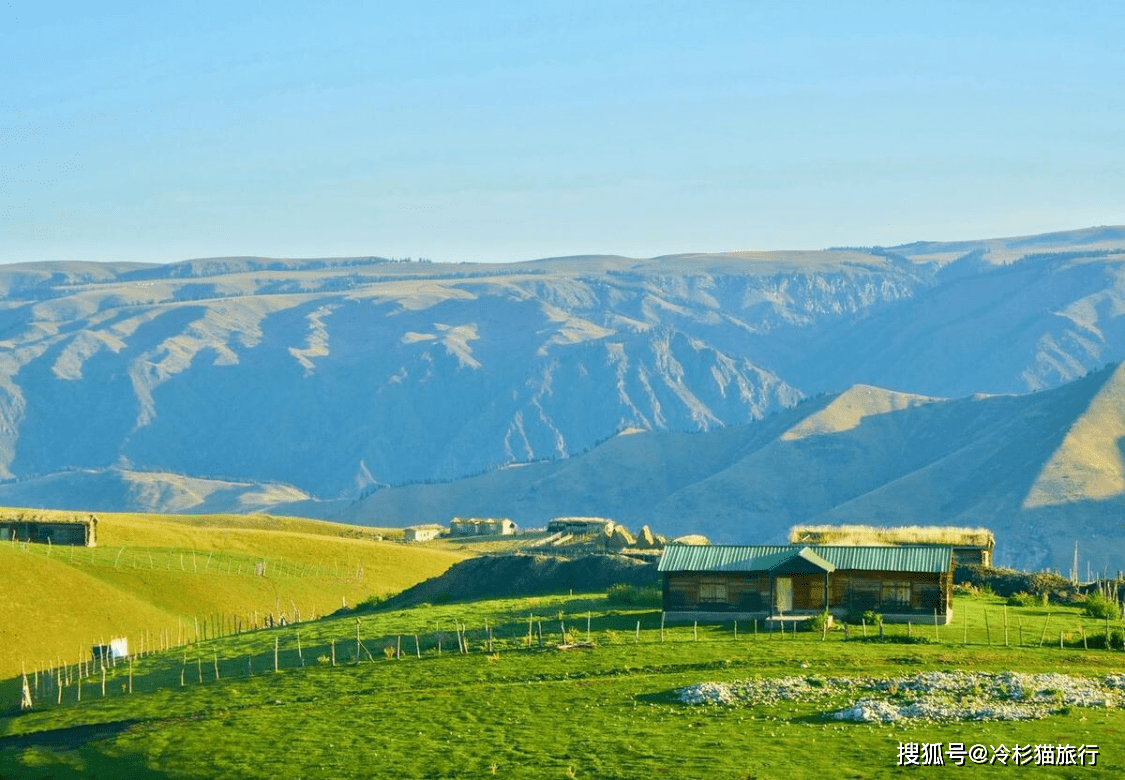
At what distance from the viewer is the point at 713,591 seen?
328ft

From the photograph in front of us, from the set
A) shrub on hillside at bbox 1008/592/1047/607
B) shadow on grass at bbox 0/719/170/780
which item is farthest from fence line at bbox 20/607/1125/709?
shadow on grass at bbox 0/719/170/780

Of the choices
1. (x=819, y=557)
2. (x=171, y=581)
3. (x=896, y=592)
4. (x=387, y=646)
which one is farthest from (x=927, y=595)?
(x=171, y=581)

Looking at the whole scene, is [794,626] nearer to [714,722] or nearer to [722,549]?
[722,549]

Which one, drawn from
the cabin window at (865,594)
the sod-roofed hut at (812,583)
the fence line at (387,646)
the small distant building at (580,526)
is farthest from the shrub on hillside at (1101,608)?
the small distant building at (580,526)

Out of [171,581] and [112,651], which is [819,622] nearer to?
[112,651]

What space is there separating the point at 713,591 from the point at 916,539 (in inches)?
1320

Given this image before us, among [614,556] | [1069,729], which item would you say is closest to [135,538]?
[614,556]

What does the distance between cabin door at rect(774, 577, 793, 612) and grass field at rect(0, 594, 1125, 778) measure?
14.2 ft

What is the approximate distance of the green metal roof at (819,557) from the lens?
98.4 m

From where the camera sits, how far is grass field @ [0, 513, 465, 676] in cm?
11669

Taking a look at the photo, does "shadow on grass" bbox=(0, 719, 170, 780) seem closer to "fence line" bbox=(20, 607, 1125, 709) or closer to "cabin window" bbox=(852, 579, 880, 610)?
"fence line" bbox=(20, 607, 1125, 709)

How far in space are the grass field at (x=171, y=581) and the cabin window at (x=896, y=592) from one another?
4331 cm

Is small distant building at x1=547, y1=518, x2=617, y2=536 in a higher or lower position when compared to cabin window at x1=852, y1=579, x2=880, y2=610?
lower

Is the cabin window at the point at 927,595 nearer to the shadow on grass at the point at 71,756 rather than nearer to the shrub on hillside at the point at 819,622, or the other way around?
the shrub on hillside at the point at 819,622
